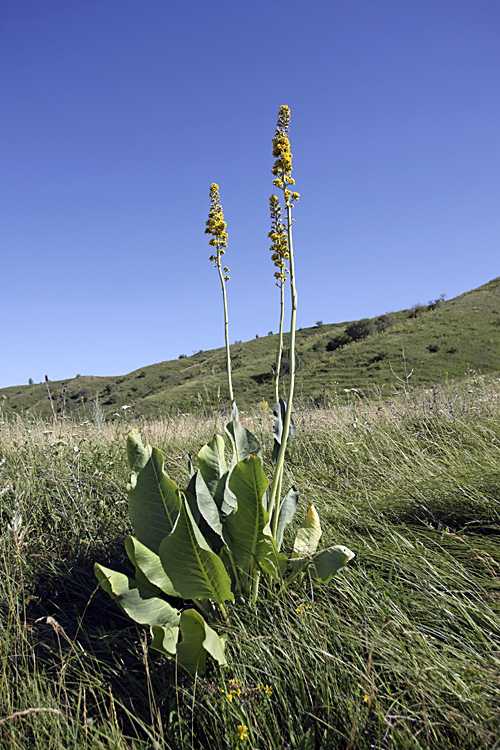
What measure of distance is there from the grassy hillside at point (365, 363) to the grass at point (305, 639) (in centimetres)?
1519

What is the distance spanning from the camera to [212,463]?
2.09 meters

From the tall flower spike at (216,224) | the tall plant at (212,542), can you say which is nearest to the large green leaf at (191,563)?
the tall plant at (212,542)

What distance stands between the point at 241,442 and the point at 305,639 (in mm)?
881

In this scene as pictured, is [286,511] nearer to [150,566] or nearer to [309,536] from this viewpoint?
[309,536]

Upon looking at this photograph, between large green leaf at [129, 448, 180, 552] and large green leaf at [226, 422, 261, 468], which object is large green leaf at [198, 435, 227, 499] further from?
large green leaf at [129, 448, 180, 552]

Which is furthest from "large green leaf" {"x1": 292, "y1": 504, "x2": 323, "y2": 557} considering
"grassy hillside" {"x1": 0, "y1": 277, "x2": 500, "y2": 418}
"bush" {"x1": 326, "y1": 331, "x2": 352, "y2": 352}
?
"bush" {"x1": 326, "y1": 331, "x2": 352, "y2": 352}

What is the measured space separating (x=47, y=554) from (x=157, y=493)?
1.23 meters

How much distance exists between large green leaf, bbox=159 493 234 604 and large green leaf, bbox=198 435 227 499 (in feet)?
1.48

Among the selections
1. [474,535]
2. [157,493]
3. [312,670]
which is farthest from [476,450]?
[157,493]

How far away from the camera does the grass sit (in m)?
1.33

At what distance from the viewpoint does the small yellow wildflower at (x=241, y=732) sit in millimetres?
1257

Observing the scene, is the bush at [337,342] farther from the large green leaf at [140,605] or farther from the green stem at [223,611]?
the large green leaf at [140,605]

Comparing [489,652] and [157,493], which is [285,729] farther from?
[157,493]

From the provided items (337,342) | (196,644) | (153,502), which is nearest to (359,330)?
(337,342)
